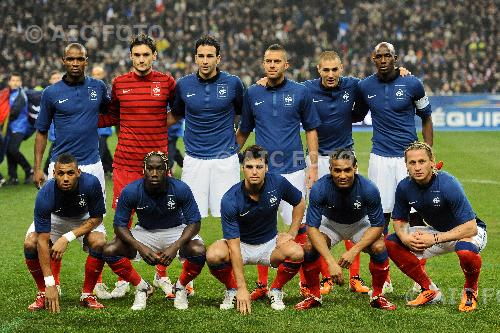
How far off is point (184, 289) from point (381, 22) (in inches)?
974

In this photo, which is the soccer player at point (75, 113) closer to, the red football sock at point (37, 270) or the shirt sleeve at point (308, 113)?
the red football sock at point (37, 270)

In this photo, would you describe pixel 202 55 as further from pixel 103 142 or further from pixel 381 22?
pixel 381 22

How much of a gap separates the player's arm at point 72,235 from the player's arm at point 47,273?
8cm

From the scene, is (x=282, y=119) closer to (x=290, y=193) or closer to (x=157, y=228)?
(x=290, y=193)

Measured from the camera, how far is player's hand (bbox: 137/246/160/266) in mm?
7543

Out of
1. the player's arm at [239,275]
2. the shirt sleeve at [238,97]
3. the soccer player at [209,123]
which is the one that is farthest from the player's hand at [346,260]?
the shirt sleeve at [238,97]

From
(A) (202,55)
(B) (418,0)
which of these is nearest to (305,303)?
(A) (202,55)

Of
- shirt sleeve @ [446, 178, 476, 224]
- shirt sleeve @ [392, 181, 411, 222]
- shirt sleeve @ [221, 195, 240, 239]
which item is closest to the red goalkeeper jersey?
shirt sleeve @ [221, 195, 240, 239]

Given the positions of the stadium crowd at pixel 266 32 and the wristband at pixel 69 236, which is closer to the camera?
the wristband at pixel 69 236

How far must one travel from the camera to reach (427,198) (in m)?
7.61

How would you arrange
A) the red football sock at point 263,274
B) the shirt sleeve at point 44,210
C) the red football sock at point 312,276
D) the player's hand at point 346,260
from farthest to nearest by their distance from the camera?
1. the red football sock at point 263,274
2. the red football sock at point 312,276
3. the shirt sleeve at point 44,210
4. the player's hand at point 346,260

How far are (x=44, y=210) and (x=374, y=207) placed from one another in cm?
266

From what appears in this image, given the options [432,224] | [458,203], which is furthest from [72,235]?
[458,203]

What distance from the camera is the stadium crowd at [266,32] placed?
96.8 ft
